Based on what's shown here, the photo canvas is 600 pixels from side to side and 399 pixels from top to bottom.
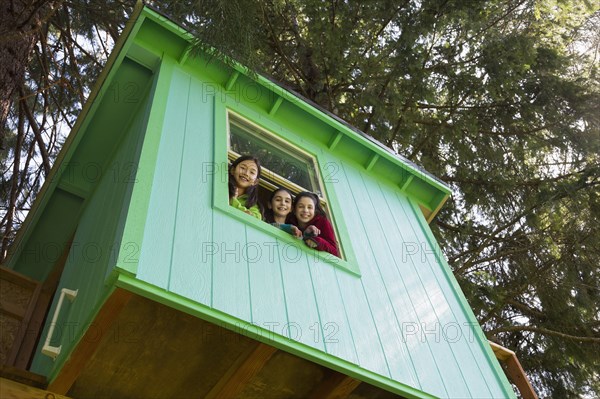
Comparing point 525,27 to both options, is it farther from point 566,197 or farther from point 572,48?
point 566,197

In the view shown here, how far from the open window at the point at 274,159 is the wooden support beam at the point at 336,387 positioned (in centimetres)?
126

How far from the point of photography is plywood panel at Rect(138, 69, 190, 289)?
245 centimetres

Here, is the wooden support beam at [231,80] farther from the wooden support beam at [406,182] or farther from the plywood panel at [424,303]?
the wooden support beam at [406,182]

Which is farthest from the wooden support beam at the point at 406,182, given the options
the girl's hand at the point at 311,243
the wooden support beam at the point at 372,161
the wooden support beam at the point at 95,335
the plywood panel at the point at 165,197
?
the wooden support beam at the point at 95,335

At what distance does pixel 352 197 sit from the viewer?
4.53 meters

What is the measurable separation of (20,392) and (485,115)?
6.90 m

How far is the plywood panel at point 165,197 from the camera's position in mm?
2449

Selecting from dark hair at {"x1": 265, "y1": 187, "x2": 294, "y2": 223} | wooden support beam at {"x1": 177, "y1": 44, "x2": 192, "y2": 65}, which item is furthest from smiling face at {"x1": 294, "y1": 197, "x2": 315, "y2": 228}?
wooden support beam at {"x1": 177, "y1": 44, "x2": 192, "y2": 65}

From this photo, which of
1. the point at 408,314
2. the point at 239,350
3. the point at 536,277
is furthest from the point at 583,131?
the point at 239,350

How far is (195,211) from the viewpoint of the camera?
3012mm

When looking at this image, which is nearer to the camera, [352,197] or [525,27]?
[352,197]

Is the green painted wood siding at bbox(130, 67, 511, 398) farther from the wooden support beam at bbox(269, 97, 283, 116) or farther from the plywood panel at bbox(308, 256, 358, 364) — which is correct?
the wooden support beam at bbox(269, 97, 283, 116)

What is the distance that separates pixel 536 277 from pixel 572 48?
3.92m

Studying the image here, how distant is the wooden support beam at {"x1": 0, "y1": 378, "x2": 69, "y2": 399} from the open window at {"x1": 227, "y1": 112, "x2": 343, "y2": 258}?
1978mm
